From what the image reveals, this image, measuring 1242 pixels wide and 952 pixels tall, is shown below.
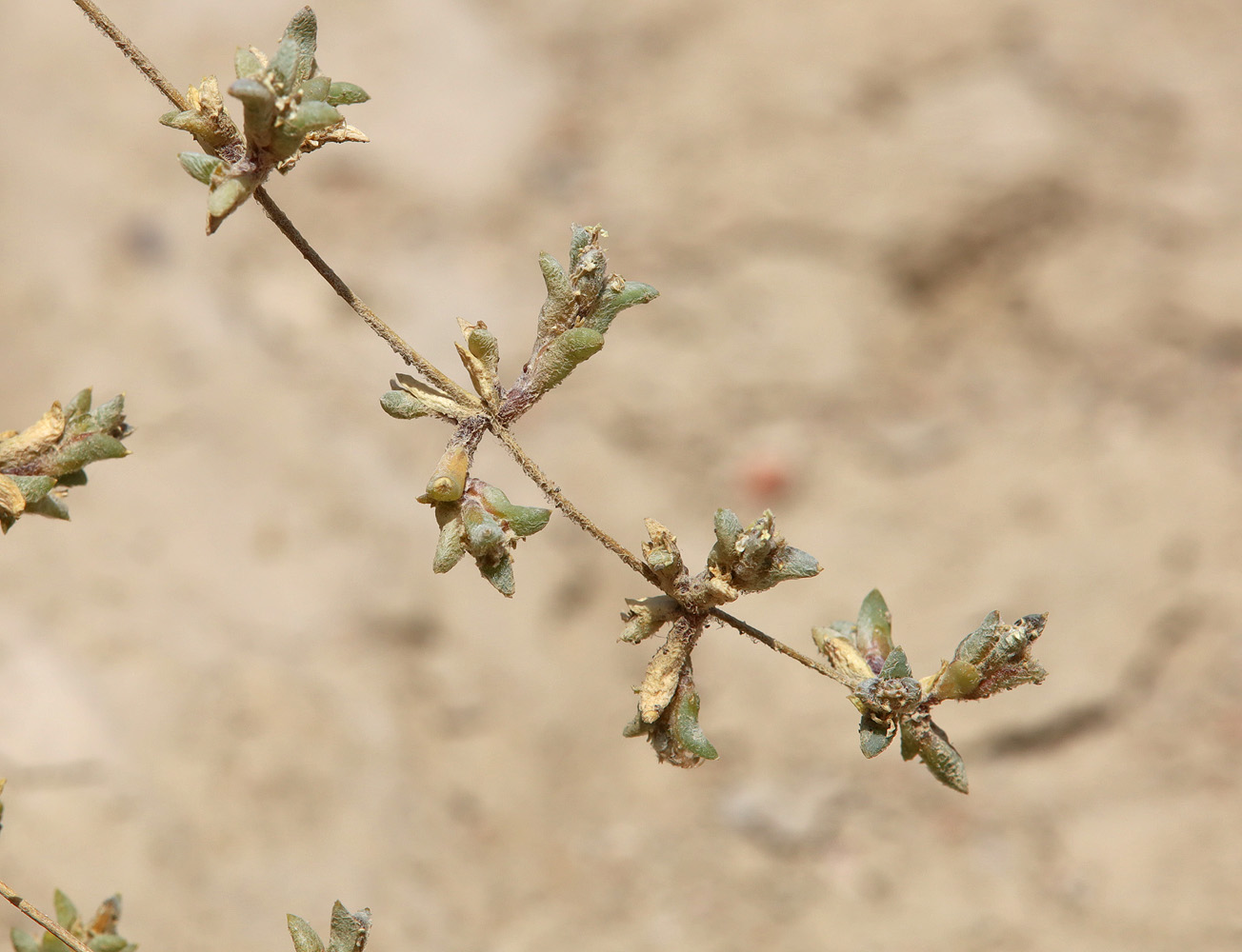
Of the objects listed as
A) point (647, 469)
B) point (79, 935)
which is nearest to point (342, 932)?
point (79, 935)

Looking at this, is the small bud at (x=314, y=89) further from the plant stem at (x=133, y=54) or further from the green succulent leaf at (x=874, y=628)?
the green succulent leaf at (x=874, y=628)

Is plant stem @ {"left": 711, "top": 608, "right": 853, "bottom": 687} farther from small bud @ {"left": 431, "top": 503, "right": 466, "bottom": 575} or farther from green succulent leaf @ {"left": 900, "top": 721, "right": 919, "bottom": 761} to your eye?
small bud @ {"left": 431, "top": 503, "right": 466, "bottom": 575}

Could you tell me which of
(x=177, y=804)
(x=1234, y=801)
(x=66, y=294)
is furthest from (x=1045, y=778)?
(x=66, y=294)

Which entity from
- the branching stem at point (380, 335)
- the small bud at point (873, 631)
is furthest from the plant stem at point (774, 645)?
the small bud at point (873, 631)

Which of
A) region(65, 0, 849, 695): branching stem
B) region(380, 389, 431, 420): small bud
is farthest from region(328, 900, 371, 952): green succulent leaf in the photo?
region(380, 389, 431, 420): small bud

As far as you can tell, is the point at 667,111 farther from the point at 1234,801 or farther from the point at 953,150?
the point at 1234,801

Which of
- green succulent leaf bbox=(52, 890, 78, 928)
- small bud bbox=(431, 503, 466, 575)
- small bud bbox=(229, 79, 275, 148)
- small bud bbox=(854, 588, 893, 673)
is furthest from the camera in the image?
green succulent leaf bbox=(52, 890, 78, 928)

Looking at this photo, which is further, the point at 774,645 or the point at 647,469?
the point at 647,469

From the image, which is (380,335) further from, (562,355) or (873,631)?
(873,631)
